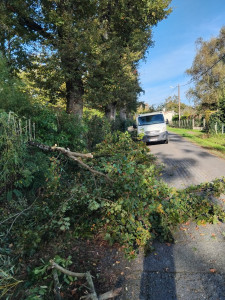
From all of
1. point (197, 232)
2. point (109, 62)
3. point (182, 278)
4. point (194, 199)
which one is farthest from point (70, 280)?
point (109, 62)

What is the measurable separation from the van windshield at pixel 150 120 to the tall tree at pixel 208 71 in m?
22.8

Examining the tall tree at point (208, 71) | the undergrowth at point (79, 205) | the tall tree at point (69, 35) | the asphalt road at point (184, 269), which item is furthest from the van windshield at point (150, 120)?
the tall tree at point (208, 71)

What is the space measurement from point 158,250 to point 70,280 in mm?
1339

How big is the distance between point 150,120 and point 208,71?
87.5ft

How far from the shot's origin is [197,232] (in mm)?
3320

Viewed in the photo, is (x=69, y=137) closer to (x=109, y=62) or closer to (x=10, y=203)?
(x=10, y=203)

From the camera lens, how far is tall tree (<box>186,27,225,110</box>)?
32.8 meters

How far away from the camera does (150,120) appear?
13.7 metres

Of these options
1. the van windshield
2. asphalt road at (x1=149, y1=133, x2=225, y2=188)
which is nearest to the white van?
the van windshield

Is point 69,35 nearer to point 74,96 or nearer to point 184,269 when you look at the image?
point 74,96

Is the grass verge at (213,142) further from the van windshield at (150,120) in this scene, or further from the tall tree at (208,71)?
the tall tree at (208,71)

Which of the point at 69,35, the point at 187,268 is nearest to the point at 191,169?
the point at 187,268

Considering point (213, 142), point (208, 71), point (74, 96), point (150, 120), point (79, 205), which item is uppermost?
point (208, 71)

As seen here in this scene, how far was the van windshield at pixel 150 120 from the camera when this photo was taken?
13.5 metres
